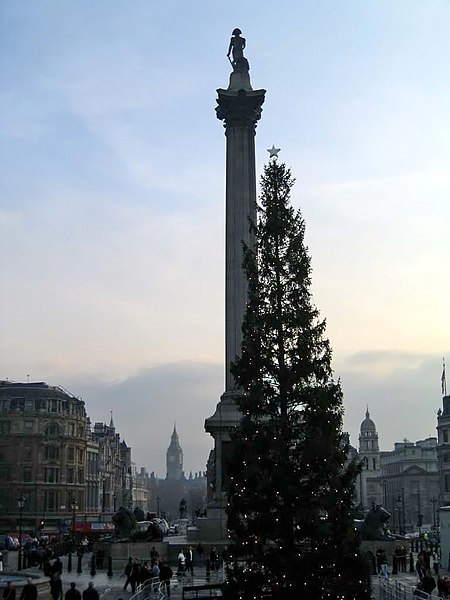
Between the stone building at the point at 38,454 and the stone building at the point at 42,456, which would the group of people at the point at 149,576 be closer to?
the stone building at the point at 42,456

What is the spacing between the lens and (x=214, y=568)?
127ft

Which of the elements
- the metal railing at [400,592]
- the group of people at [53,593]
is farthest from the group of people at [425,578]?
the group of people at [53,593]

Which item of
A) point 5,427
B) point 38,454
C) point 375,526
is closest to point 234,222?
point 375,526

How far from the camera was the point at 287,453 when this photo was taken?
984 inches

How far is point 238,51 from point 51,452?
60620mm

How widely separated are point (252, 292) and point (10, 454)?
3240 inches

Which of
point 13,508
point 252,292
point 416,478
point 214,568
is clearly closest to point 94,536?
point 13,508

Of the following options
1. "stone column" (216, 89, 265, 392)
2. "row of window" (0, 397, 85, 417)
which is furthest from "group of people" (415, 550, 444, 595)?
"row of window" (0, 397, 85, 417)

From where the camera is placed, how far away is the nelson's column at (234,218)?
170 feet

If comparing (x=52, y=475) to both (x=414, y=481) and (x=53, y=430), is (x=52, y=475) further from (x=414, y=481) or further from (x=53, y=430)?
(x=414, y=481)

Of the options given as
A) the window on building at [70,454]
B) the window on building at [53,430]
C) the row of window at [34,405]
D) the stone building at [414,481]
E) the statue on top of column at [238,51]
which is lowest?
the stone building at [414,481]

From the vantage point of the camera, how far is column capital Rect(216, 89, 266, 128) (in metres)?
60.5

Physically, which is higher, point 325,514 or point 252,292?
point 252,292

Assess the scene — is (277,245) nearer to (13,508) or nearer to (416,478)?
(13,508)
